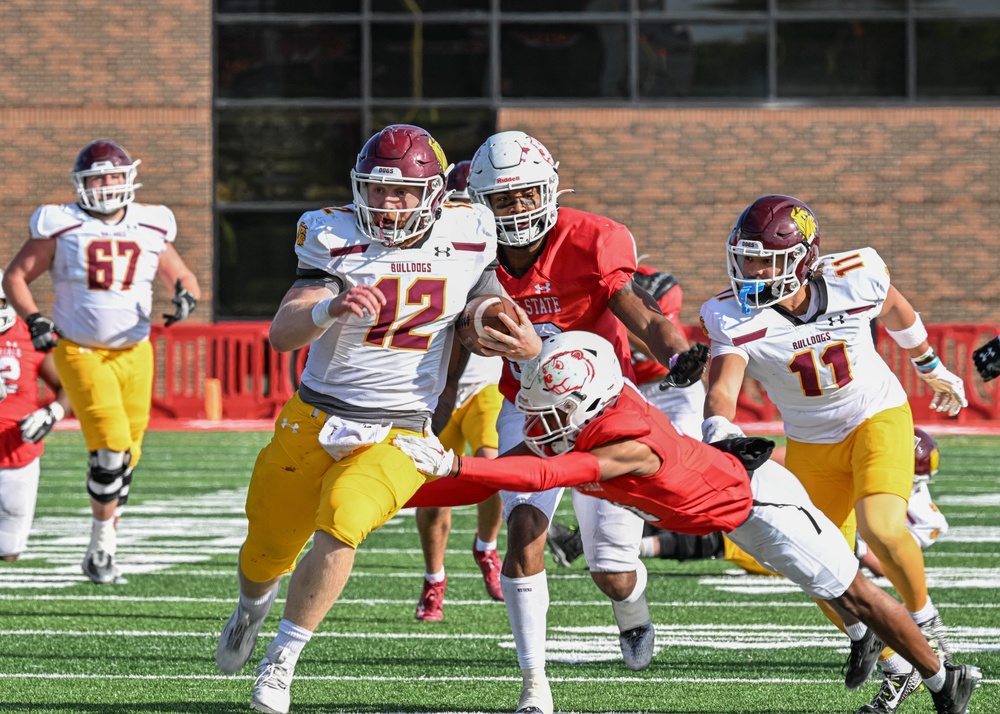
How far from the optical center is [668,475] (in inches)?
182

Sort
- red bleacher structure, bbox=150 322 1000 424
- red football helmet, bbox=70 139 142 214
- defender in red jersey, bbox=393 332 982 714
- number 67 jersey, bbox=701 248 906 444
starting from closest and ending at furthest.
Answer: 1. defender in red jersey, bbox=393 332 982 714
2. number 67 jersey, bbox=701 248 906 444
3. red football helmet, bbox=70 139 142 214
4. red bleacher structure, bbox=150 322 1000 424

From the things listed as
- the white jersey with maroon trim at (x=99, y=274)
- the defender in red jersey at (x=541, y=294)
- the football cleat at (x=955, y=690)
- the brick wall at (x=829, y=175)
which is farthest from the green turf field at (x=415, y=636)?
the brick wall at (x=829, y=175)

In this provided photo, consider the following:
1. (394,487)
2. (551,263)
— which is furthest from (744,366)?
(394,487)

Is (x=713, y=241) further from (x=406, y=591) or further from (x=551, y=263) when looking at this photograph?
(x=551, y=263)

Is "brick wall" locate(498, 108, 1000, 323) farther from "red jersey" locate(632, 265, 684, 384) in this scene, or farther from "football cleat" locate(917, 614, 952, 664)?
"football cleat" locate(917, 614, 952, 664)

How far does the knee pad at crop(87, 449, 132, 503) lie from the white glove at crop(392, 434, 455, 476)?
3.63 metres

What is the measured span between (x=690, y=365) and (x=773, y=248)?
82 cm

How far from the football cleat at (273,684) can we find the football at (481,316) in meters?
1.10

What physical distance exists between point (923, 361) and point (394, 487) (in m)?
2.53

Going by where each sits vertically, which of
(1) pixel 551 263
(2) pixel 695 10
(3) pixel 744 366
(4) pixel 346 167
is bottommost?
(3) pixel 744 366

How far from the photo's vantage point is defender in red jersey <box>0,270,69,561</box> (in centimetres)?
770

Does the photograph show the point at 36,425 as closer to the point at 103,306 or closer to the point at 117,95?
the point at 103,306

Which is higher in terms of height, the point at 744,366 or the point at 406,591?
the point at 744,366

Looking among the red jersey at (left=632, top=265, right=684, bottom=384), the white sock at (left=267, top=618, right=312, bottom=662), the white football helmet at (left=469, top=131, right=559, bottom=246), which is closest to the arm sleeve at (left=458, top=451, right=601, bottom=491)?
the white sock at (left=267, top=618, right=312, bottom=662)
